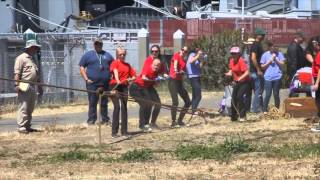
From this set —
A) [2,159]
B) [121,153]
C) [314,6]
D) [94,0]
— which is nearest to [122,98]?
[121,153]

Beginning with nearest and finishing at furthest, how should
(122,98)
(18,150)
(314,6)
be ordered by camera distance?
1. (18,150)
2. (122,98)
3. (314,6)

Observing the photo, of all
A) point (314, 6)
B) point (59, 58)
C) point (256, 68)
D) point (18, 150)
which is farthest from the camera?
point (314, 6)

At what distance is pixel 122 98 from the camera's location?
1214 cm

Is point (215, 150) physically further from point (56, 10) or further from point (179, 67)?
point (56, 10)

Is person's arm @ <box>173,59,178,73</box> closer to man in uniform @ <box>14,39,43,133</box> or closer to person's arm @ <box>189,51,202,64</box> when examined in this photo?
person's arm @ <box>189,51,202,64</box>

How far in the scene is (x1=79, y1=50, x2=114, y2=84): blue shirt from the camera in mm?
13773

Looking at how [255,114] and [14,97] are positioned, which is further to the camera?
[14,97]

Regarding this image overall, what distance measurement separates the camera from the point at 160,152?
33.4 feet

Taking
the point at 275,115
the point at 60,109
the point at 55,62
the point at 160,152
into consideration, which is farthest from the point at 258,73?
the point at 55,62

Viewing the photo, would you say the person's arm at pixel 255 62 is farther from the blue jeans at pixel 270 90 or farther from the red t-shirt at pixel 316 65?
the red t-shirt at pixel 316 65

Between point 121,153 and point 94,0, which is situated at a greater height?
point 94,0

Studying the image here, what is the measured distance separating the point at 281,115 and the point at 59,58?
9880 mm

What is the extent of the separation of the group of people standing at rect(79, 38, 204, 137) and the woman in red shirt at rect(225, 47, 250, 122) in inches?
36.4

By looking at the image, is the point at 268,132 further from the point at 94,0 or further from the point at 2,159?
the point at 94,0
